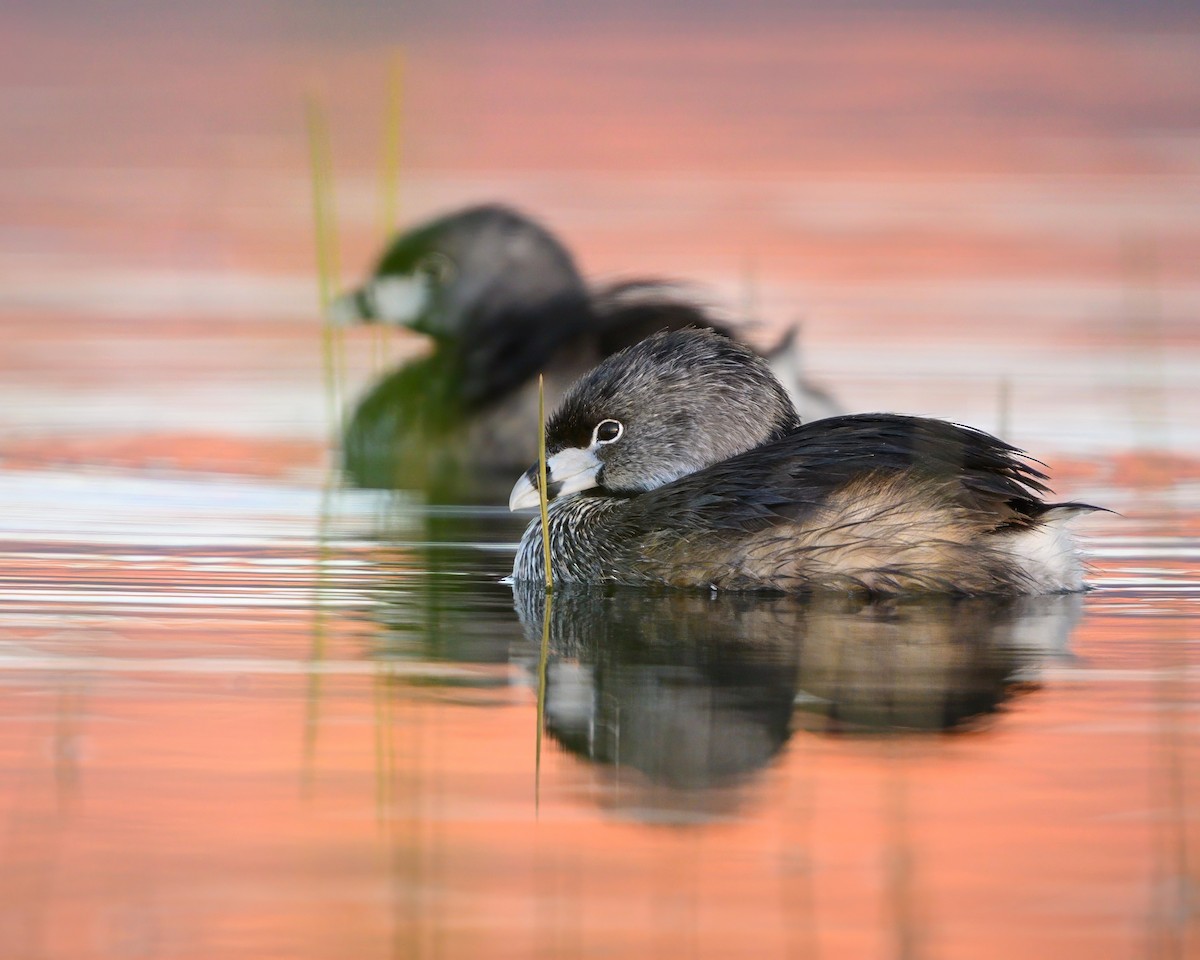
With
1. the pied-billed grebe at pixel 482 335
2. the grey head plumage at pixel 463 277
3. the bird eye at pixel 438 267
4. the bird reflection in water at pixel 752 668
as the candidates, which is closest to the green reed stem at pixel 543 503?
the bird reflection in water at pixel 752 668

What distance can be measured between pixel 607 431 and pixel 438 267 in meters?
3.76

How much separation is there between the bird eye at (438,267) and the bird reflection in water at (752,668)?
4.23 metres

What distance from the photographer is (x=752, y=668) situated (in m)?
6.41

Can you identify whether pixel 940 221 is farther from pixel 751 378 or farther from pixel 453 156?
pixel 751 378

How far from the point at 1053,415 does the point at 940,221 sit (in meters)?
6.12

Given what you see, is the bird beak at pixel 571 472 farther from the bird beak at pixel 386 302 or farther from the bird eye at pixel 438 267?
the bird eye at pixel 438 267

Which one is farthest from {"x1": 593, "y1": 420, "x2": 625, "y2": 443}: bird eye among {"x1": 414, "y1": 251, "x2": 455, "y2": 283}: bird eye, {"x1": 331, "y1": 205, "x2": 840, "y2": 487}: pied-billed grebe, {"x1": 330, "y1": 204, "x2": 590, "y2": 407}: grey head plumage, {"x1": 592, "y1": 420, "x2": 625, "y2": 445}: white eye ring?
{"x1": 414, "y1": 251, "x2": 455, "y2": 283}: bird eye

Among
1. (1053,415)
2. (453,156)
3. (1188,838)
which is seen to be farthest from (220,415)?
(453,156)

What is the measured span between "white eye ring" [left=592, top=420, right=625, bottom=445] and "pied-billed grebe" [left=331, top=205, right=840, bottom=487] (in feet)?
6.19

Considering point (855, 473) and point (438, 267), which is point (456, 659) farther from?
point (438, 267)

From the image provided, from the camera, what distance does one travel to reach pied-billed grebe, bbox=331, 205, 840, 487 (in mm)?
10727

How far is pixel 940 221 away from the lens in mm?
17438

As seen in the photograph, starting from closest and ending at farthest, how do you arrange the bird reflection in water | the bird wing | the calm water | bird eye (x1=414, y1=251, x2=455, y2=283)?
the calm water, the bird reflection in water, the bird wing, bird eye (x1=414, y1=251, x2=455, y2=283)

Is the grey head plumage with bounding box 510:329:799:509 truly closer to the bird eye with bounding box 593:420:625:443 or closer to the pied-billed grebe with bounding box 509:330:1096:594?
the bird eye with bounding box 593:420:625:443
